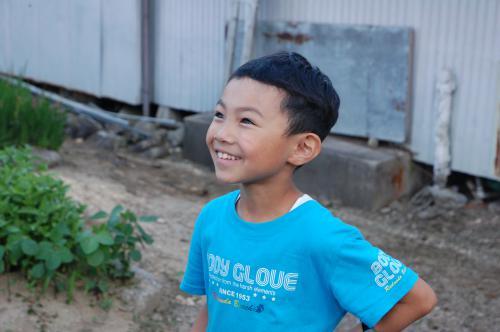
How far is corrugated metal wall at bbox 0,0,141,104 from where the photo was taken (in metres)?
8.54

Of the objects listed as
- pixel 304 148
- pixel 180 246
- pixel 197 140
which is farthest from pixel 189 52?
pixel 304 148

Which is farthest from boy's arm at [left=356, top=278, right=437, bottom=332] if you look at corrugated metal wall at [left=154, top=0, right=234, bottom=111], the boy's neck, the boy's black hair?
corrugated metal wall at [left=154, top=0, right=234, bottom=111]

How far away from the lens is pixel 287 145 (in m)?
1.97

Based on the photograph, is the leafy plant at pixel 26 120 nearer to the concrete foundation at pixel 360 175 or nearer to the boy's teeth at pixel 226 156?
the concrete foundation at pixel 360 175

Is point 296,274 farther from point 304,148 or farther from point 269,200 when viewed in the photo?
point 304,148

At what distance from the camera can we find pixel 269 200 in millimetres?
2018

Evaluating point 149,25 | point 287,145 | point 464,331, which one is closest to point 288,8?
point 149,25

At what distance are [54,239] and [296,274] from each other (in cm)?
223

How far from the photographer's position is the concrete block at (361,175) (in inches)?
241

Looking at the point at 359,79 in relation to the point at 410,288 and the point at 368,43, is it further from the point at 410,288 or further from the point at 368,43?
the point at 410,288

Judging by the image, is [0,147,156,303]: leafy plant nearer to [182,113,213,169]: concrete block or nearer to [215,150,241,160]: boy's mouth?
[215,150,241,160]: boy's mouth

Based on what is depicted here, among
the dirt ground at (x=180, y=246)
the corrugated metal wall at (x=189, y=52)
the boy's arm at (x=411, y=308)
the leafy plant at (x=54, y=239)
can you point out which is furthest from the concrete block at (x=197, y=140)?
the boy's arm at (x=411, y=308)

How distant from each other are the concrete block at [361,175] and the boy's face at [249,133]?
4193mm

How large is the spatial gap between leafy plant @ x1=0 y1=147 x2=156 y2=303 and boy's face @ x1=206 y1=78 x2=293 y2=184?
1986 mm
